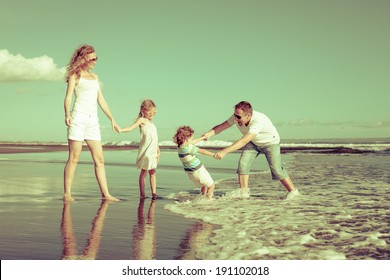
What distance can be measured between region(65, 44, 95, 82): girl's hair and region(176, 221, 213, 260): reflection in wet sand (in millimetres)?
2908

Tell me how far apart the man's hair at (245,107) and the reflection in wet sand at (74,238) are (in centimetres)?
241

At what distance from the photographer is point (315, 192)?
764 centimetres

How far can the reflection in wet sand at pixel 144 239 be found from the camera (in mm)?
3668

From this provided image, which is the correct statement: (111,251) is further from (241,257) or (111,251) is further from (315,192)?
(315,192)

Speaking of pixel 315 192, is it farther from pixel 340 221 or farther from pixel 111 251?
pixel 111 251

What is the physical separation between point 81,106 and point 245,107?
7.64 feet

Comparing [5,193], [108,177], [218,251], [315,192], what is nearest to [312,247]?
[218,251]

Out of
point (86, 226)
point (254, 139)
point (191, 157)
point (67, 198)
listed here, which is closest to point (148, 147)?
point (191, 157)
